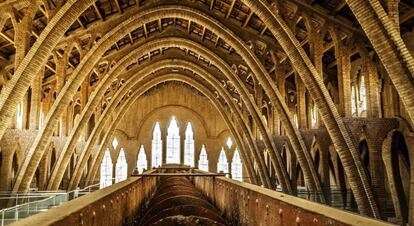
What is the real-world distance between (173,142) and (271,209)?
36778mm

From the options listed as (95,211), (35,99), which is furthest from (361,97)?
(95,211)

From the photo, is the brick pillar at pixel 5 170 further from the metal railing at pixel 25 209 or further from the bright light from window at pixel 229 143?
the bright light from window at pixel 229 143

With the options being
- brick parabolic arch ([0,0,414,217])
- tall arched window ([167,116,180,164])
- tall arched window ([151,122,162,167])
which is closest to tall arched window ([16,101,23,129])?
brick parabolic arch ([0,0,414,217])

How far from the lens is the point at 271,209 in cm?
483

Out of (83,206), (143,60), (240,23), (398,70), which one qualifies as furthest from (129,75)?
(83,206)

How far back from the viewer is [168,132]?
4122 cm

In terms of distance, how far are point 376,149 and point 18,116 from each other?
18078mm

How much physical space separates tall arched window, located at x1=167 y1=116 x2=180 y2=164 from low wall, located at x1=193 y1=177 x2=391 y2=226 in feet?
104

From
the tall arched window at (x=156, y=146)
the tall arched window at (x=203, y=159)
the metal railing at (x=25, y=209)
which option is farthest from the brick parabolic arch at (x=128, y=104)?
the metal railing at (x=25, y=209)

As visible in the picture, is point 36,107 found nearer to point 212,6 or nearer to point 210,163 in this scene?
point 212,6

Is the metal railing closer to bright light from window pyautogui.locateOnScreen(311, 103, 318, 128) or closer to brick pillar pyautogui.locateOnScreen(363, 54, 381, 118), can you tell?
brick pillar pyautogui.locateOnScreen(363, 54, 381, 118)

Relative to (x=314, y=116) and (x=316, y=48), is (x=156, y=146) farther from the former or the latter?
(x=316, y=48)

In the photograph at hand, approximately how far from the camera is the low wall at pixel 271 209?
3047mm

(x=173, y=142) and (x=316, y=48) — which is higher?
(x=316, y=48)
